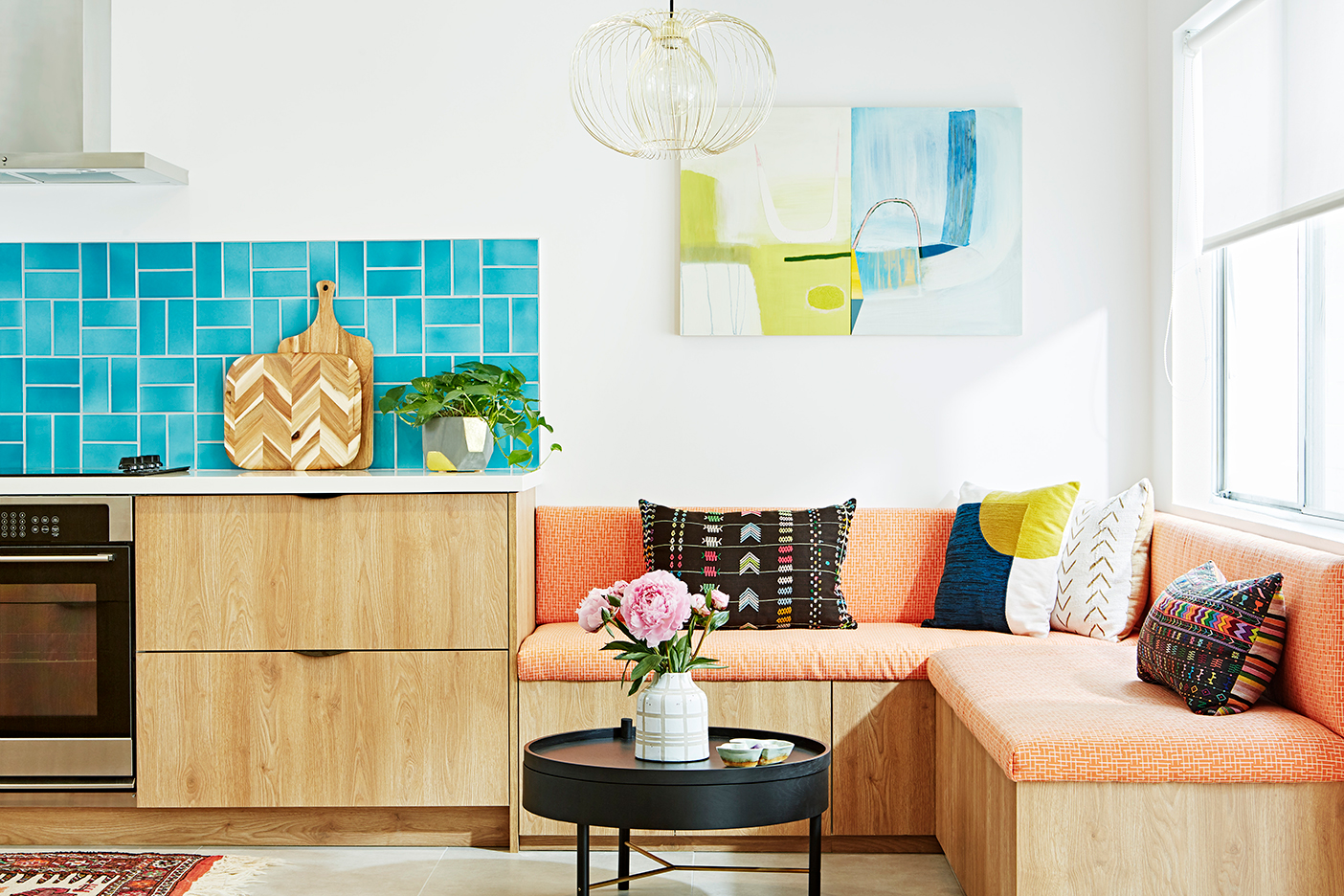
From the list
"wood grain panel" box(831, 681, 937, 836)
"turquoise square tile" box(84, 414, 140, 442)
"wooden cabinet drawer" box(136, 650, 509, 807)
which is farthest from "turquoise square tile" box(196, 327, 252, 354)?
"wood grain panel" box(831, 681, 937, 836)

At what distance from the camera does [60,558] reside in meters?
2.91

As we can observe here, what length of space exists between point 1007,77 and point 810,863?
2.42m

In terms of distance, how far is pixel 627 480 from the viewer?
138 inches

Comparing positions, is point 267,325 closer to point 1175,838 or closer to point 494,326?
point 494,326

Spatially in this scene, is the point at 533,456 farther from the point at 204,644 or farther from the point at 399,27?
the point at 399,27

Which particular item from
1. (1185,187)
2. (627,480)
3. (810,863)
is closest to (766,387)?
(627,480)

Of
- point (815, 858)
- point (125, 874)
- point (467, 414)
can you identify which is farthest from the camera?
point (467, 414)

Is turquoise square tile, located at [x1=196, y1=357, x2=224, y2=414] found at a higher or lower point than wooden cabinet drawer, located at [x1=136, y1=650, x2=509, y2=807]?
higher

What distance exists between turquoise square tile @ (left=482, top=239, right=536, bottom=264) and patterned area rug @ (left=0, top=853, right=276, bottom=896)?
1.82 metres

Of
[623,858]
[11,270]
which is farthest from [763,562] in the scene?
[11,270]

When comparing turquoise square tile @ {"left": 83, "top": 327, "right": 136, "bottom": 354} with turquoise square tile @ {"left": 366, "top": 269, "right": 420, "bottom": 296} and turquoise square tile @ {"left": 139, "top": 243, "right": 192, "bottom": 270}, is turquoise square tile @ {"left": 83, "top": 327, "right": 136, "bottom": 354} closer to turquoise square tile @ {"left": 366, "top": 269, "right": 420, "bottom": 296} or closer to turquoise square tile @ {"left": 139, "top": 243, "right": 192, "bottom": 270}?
turquoise square tile @ {"left": 139, "top": 243, "right": 192, "bottom": 270}

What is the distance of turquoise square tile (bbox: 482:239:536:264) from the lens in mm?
3473

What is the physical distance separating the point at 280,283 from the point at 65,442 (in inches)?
33.0

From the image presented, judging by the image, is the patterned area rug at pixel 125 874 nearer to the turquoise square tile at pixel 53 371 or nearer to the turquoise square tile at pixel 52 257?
the turquoise square tile at pixel 53 371
